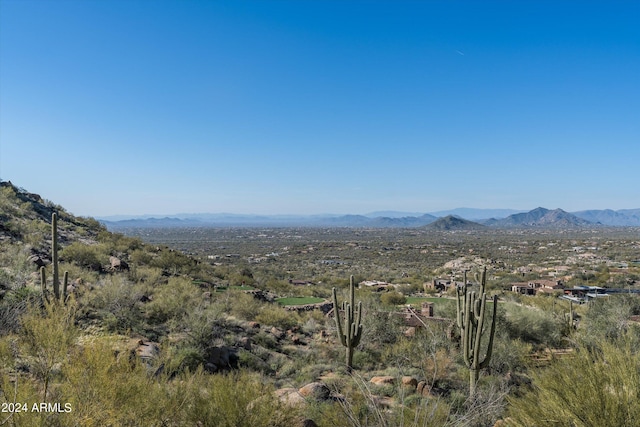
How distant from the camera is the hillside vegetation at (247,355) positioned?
195 inches

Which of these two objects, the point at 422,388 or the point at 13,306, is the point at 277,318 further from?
the point at 13,306

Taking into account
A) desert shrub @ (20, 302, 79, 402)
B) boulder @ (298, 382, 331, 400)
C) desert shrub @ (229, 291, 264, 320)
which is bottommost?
desert shrub @ (229, 291, 264, 320)

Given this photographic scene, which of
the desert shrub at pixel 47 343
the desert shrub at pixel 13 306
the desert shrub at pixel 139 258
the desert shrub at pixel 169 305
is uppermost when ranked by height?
the desert shrub at pixel 47 343

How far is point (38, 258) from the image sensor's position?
49.9 feet

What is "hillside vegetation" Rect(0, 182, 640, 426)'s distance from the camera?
16.3ft

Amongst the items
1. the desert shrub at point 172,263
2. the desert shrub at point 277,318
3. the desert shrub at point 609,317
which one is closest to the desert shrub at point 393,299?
the desert shrub at point 277,318

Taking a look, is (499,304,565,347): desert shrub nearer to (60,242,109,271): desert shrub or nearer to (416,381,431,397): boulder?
(416,381,431,397): boulder

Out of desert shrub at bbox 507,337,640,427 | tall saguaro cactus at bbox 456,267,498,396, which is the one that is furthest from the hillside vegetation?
tall saguaro cactus at bbox 456,267,498,396

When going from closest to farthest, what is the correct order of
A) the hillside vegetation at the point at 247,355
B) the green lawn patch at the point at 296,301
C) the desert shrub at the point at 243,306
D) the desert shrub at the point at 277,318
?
the hillside vegetation at the point at 247,355 → the desert shrub at the point at 277,318 → the desert shrub at the point at 243,306 → the green lawn patch at the point at 296,301

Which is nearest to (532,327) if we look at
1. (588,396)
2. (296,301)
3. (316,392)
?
(316,392)

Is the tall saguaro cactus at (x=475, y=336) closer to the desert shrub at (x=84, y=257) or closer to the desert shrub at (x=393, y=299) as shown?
the desert shrub at (x=393, y=299)

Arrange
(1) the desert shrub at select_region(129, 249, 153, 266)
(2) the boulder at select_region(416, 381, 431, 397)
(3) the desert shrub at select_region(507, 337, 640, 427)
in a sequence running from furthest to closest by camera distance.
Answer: (1) the desert shrub at select_region(129, 249, 153, 266)
(2) the boulder at select_region(416, 381, 431, 397)
(3) the desert shrub at select_region(507, 337, 640, 427)

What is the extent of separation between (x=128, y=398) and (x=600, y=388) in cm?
639

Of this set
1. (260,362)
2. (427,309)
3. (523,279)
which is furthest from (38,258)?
(523,279)
